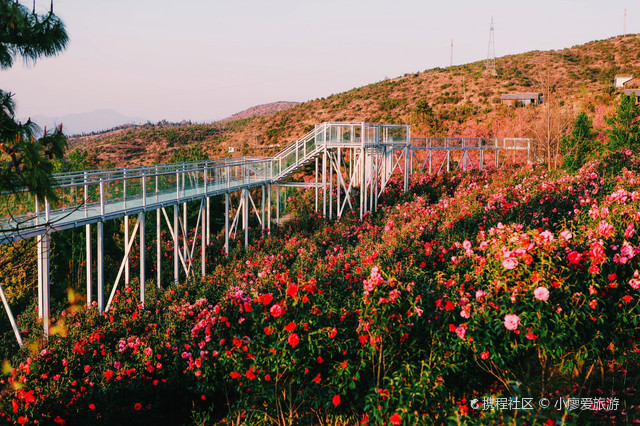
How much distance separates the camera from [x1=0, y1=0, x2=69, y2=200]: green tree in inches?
252

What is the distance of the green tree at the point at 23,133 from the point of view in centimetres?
640

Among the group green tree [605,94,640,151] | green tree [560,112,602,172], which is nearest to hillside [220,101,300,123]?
green tree [560,112,602,172]

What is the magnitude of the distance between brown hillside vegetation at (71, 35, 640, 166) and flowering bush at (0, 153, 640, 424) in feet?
137

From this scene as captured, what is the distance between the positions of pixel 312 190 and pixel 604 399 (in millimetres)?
22212

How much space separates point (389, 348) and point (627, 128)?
21.0 meters

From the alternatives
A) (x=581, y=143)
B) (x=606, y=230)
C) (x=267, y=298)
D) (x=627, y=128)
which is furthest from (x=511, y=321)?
(x=581, y=143)

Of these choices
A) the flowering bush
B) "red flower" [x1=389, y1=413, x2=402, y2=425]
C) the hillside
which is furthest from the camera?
the hillside

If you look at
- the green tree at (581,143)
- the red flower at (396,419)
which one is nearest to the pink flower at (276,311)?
the red flower at (396,419)

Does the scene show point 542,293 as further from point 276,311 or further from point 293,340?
point 276,311

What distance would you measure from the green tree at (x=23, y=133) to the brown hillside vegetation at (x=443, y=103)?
45.2 m

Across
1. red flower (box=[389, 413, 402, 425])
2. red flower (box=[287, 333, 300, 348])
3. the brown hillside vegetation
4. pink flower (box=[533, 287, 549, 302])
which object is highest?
the brown hillside vegetation

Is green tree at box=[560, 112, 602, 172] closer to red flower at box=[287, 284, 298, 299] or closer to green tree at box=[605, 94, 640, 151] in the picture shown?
green tree at box=[605, 94, 640, 151]

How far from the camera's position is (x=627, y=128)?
23.5 meters

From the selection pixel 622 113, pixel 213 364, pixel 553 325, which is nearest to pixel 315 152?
pixel 622 113
